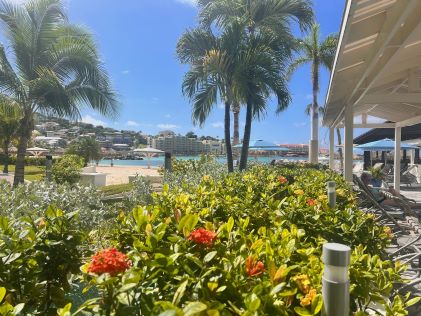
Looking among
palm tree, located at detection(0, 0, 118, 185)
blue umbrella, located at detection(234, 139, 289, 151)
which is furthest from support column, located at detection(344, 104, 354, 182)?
blue umbrella, located at detection(234, 139, 289, 151)

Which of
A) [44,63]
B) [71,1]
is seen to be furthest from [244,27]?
[44,63]

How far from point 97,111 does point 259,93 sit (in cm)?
571

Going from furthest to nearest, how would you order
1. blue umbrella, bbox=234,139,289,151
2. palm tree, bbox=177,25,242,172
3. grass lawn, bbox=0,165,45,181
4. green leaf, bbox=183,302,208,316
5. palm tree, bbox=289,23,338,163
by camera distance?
palm tree, bbox=289,23,338,163 → blue umbrella, bbox=234,139,289,151 → grass lawn, bbox=0,165,45,181 → palm tree, bbox=177,25,242,172 → green leaf, bbox=183,302,208,316

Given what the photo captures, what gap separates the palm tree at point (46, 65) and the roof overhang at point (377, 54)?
303 inches

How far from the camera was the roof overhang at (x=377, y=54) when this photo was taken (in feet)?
12.1

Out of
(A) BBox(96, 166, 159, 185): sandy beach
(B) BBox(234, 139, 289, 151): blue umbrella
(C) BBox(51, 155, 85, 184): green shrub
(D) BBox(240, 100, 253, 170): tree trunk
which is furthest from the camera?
(A) BBox(96, 166, 159, 185): sandy beach

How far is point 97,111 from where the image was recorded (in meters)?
12.3

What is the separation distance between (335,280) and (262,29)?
1404cm

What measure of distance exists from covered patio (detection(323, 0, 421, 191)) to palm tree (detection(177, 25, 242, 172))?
4.17 meters

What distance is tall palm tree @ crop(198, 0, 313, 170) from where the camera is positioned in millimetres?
12891

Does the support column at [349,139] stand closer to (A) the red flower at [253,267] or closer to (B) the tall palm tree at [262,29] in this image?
(B) the tall palm tree at [262,29]

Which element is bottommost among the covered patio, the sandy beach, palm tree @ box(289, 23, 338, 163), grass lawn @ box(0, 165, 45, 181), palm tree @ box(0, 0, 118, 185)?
the sandy beach

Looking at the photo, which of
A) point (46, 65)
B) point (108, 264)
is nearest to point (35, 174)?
point (46, 65)

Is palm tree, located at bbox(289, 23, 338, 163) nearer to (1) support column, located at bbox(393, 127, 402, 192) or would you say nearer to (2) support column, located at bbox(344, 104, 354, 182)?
(1) support column, located at bbox(393, 127, 402, 192)
